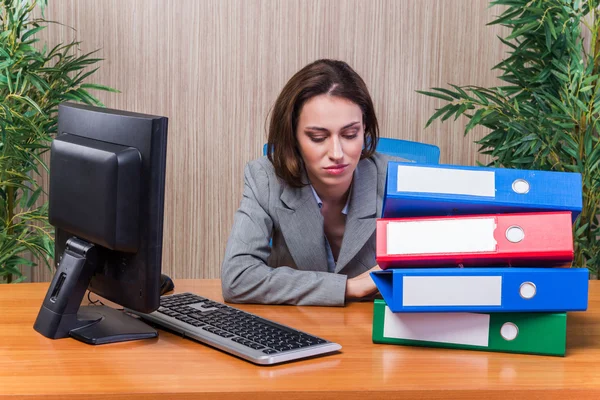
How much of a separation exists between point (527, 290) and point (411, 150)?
1.25 metres

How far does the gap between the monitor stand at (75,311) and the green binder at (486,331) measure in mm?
519

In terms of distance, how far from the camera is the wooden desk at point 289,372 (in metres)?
1.22

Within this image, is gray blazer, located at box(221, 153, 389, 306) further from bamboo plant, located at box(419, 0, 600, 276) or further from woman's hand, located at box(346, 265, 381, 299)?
bamboo plant, located at box(419, 0, 600, 276)

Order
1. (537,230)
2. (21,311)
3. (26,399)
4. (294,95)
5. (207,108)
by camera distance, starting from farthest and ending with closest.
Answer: (207,108) < (294,95) < (21,311) < (537,230) < (26,399)

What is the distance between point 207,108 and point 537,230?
8.74 ft

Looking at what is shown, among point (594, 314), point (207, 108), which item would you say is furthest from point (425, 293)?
point (207, 108)

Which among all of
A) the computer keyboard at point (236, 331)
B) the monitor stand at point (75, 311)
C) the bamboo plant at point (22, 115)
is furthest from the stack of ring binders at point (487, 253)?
the bamboo plant at point (22, 115)

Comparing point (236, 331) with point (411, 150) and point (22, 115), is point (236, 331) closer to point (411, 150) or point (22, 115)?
point (411, 150)

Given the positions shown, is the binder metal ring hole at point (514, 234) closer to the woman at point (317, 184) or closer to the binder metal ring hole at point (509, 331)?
the binder metal ring hole at point (509, 331)

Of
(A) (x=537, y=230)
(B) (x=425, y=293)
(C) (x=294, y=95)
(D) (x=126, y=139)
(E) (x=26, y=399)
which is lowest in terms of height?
(E) (x=26, y=399)

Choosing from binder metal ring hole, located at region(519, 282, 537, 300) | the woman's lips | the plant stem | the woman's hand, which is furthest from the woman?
the plant stem

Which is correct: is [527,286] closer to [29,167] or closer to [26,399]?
[26,399]

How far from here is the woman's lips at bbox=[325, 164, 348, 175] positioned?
6.60ft

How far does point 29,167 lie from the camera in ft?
10.4
